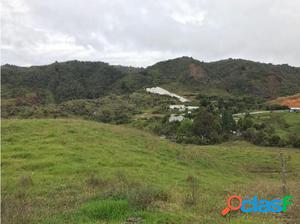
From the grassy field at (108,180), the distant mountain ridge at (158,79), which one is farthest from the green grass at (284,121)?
the distant mountain ridge at (158,79)

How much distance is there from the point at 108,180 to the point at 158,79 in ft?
491

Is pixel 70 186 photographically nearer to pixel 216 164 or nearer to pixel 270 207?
pixel 270 207

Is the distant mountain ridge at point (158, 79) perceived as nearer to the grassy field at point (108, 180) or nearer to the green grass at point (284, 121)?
the green grass at point (284, 121)

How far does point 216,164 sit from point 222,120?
114 ft

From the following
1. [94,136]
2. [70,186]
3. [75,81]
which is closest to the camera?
[70,186]

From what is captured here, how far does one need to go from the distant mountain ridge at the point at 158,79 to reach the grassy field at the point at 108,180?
101293mm

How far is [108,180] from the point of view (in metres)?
9.28

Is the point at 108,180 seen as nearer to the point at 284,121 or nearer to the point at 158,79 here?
the point at 284,121

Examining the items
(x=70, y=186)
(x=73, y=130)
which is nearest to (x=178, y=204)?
(x=70, y=186)

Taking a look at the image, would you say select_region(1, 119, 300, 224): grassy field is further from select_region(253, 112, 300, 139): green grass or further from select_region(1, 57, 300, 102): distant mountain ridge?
select_region(1, 57, 300, 102): distant mountain ridge

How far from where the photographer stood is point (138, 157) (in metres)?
14.5

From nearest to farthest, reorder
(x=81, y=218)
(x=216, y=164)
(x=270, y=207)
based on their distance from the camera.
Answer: (x=81, y=218) → (x=270, y=207) → (x=216, y=164)

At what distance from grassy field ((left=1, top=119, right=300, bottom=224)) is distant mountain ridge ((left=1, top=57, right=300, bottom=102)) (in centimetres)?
10129

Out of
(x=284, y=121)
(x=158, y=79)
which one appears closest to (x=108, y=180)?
(x=284, y=121)
